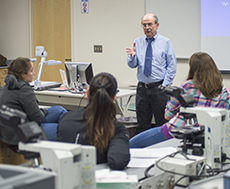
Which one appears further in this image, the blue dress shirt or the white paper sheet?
the blue dress shirt

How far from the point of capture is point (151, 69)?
13.2ft

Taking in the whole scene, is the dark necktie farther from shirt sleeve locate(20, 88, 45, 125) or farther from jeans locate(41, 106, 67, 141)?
shirt sleeve locate(20, 88, 45, 125)

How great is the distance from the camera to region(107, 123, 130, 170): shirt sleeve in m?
1.82

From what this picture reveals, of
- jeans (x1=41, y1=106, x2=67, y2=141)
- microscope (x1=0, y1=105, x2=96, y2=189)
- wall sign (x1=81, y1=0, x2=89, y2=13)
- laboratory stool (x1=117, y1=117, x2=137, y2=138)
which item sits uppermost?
wall sign (x1=81, y1=0, x2=89, y2=13)

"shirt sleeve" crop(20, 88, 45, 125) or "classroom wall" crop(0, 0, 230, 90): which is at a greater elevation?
"classroom wall" crop(0, 0, 230, 90)

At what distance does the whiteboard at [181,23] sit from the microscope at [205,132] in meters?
3.19

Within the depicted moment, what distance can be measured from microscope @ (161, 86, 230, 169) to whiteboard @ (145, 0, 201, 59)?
3.19 metres

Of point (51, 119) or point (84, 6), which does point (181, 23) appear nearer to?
point (84, 6)

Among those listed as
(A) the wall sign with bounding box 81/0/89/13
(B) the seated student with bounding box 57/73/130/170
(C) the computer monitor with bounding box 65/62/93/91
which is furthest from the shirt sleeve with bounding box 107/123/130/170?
(A) the wall sign with bounding box 81/0/89/13

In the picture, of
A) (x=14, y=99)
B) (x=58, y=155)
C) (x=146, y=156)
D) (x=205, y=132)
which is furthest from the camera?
(x=14, y=99)

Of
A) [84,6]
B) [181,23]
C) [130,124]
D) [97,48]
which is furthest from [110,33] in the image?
[130,124]

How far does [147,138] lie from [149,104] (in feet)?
4.96

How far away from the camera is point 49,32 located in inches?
255

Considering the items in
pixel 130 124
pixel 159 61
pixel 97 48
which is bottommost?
pixel 130 124
